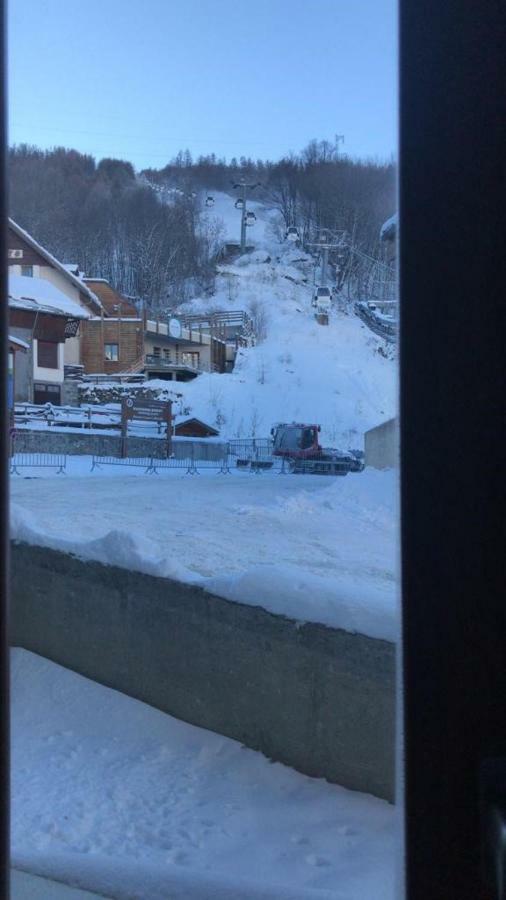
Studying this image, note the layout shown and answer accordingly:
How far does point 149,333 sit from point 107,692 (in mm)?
33480

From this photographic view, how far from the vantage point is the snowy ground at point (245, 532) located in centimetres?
390

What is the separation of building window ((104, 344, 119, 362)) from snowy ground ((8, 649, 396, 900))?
31.5 metres

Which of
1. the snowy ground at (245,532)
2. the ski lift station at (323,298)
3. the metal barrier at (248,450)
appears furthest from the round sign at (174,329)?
the snowy ground at (245,532)

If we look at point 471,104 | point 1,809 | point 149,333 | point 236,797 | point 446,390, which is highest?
point 149,333

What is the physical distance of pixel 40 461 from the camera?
22.1m

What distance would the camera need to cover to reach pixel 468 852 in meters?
0.95

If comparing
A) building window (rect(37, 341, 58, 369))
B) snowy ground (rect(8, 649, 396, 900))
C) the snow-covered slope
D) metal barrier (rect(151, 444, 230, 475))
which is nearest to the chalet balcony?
the snow-covered slope

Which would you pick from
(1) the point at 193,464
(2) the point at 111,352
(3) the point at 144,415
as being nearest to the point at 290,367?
(2) the point at 111,352

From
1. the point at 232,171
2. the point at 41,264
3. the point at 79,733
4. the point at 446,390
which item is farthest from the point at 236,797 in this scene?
the point at 232,171

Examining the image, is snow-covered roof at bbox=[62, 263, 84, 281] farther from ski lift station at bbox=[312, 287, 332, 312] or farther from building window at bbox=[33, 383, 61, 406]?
ski lift station at bbox=[312, 287, 332, 312]

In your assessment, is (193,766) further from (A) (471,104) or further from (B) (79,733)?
(A) (471,104)

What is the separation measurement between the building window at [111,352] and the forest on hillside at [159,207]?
3.14 meters

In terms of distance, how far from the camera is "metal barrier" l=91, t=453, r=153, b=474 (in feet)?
77.9

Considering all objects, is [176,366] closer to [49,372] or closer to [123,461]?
Result: [49,372]
